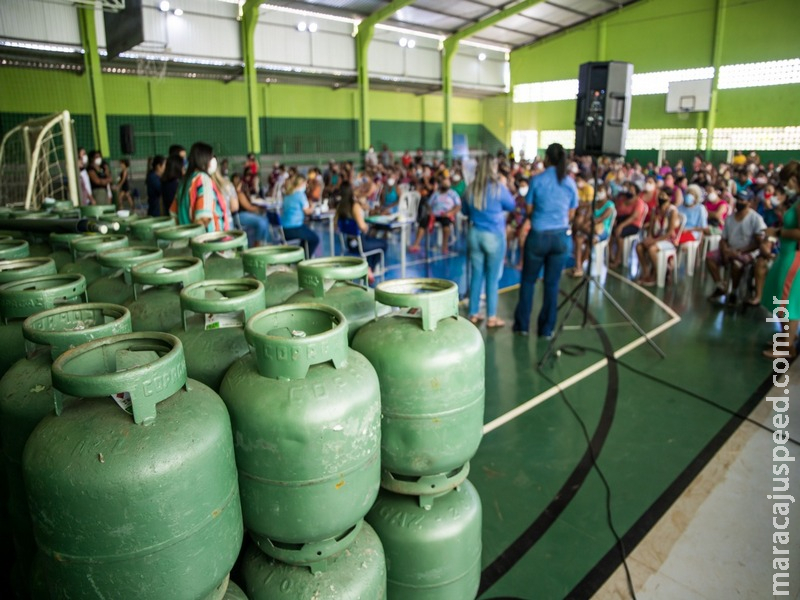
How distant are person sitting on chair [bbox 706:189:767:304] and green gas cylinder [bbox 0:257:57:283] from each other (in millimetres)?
6417

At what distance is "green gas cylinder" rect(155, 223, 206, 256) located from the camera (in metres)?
3.07

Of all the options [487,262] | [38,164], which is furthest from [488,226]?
[38,164]

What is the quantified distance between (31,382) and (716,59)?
2113cm

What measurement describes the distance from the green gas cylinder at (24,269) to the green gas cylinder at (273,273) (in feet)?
2.53

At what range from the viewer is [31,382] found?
4.90ft

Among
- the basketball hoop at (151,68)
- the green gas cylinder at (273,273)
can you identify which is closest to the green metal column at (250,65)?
the basketball hoop at (151,68)

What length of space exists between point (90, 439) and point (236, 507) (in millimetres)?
413

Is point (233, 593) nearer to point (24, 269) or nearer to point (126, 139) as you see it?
point (24, 269)

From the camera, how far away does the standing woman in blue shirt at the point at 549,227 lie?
5.00 meters

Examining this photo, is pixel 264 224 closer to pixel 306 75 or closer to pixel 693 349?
pixel 693 349

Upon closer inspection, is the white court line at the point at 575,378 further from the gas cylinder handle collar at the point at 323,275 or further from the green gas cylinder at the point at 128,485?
the green gas cylinder at the point at 128,485

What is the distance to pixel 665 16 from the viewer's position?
18.8 meters

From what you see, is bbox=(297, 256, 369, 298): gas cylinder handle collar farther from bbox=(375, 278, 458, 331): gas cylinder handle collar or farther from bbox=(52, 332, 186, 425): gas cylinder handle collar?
bbox=(52, 332, 186, 425): gas cylinder handle collar

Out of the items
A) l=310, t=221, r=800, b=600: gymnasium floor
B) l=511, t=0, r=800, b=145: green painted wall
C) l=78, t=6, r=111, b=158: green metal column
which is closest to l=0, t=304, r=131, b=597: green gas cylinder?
l=310, t=221, r=800, b=600: gymnasium floor
